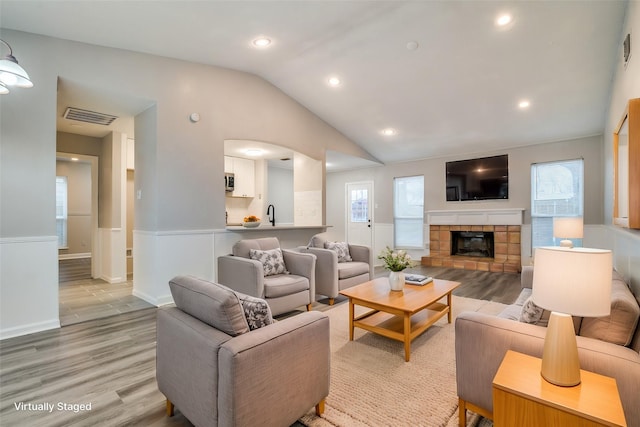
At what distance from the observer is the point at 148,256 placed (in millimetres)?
3844

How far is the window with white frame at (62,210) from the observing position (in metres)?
7.67

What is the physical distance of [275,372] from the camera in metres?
1.37

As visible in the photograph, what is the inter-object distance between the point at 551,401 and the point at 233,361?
1167mm

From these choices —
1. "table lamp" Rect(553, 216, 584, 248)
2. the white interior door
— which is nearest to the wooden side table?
"table lamp" Rect(553, 216, 584, 248)

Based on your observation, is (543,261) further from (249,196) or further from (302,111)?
(249,196)

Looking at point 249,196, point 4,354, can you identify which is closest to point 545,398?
point 4,354

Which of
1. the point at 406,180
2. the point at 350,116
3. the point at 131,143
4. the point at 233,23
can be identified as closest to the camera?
the point at 233,23

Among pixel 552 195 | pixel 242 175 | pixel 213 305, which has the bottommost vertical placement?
pixel 213 305

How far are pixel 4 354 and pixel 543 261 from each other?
377cm

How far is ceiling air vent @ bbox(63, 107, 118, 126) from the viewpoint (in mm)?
3913

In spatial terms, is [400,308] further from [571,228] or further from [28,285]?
[28,285]

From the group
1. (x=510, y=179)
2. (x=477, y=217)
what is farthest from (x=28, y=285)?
(x=510, y=179)

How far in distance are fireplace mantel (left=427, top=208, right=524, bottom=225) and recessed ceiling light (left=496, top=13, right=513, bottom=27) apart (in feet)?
12.2

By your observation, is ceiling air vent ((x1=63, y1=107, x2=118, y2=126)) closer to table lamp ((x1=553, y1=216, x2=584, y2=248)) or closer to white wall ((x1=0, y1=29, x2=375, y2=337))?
white wall ((x1=0, y1=29, x2=375, y2=337))
